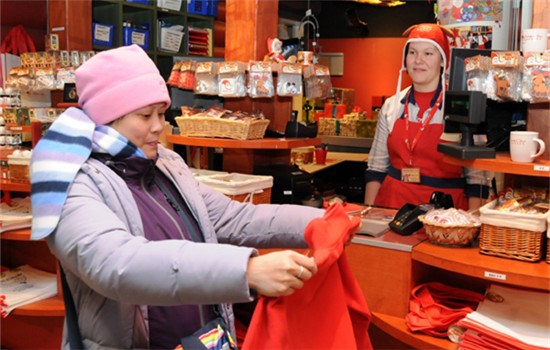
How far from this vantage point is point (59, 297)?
10.6 feet

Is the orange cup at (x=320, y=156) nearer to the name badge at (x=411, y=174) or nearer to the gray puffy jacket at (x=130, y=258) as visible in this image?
the name badge at (x=411, y=174)

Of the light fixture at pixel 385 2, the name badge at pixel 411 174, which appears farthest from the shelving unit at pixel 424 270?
the light fixture at pixel 385 2

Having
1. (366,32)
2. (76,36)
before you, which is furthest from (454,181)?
(366,32)

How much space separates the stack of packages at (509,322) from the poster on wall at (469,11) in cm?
154

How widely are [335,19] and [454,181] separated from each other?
7.92 m

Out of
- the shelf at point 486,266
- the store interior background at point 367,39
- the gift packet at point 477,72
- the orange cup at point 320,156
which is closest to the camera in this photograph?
the shelf at point 486,266

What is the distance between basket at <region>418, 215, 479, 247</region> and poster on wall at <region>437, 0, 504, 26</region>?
1358 millimetres

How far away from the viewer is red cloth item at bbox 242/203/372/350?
1425 millimetres

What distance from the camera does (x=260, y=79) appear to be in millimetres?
3385

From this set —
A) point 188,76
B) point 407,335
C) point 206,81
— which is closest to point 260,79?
point 206,81

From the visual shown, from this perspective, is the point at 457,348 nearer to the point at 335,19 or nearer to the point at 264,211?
the point at 264,211

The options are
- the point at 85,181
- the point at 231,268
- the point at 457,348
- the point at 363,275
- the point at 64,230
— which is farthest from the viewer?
the point at 363,275

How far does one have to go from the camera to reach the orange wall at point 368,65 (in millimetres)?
10710

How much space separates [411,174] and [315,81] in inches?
31.5
